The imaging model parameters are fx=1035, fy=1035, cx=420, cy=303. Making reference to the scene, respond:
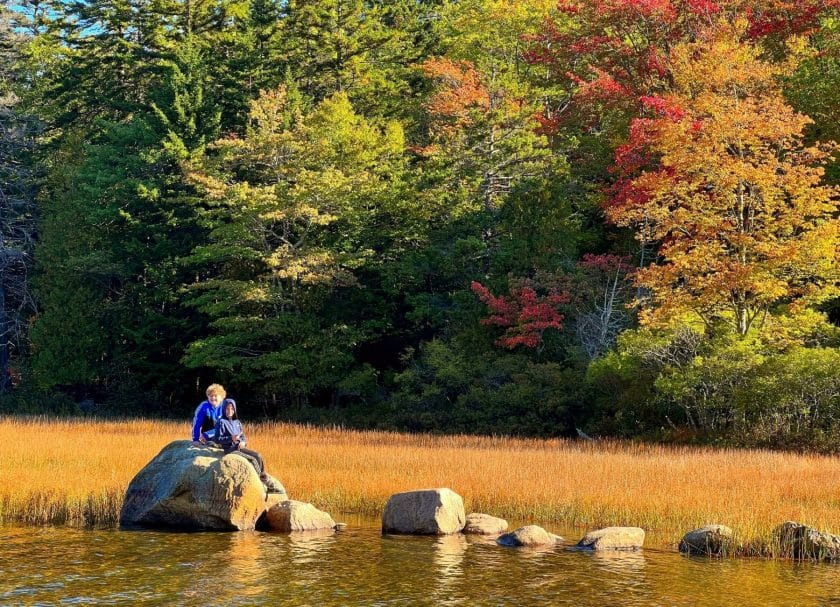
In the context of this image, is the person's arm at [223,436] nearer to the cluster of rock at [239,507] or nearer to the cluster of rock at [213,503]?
the cluster of rock at [239,507]

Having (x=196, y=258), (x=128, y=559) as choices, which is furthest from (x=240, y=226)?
(x=128, y=559)

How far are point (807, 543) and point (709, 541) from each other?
1.13 metres

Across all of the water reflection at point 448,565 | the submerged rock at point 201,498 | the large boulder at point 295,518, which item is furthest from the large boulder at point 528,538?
the submerged rock at point 201,498

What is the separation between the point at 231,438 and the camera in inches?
595

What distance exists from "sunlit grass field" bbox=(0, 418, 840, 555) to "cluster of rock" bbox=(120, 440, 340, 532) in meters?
0.72

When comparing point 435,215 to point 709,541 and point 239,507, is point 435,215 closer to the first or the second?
point 239,507

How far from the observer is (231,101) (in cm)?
4375

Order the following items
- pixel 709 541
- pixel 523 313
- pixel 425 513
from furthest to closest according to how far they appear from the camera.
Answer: pixel 523 313, pixel 425 513, pixel 709 541

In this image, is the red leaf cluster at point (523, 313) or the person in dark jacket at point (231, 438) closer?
the person in dark jacket at point (231, 438)

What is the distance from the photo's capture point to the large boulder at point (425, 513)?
1377 cm

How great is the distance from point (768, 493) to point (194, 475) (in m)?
8.55

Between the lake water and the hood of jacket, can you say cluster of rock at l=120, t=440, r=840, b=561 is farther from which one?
the hood of jacket

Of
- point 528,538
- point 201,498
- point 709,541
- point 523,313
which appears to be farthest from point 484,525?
point 523,313

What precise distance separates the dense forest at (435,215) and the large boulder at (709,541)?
430 inches
